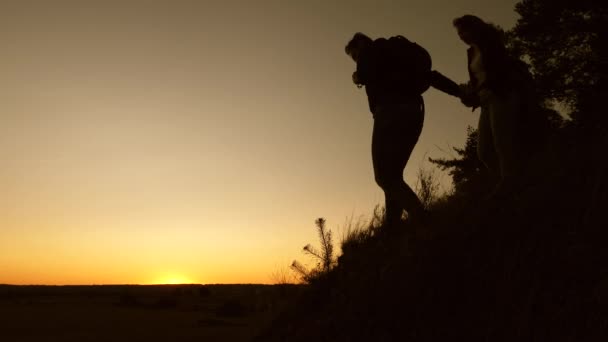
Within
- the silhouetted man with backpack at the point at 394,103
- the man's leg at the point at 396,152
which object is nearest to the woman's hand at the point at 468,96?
the silhouetted man with backpack at the point at 394,103

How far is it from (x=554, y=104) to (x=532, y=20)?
2175mm

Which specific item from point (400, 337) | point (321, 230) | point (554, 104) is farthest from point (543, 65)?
point (400, 337)

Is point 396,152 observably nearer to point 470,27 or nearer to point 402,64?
point 402,64

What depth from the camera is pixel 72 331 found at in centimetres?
913

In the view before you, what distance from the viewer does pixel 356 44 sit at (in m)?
4.30

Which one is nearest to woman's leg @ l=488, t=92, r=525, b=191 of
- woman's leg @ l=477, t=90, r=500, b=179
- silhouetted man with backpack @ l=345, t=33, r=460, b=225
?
woman's leg @ l=477, t=90, r=500, b=179

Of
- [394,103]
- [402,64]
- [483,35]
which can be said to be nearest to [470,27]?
[483,35]

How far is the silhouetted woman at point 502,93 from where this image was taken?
149 inches

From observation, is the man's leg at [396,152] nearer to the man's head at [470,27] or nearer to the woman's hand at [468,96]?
the woman's hand at [468,96]

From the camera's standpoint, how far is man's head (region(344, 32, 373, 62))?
421cm

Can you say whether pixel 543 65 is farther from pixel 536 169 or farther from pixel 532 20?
pixel 536 169

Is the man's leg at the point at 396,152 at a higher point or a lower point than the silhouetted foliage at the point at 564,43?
lower

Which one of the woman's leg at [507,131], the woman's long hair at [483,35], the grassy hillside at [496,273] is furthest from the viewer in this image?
the woman's long hair at [483,35]

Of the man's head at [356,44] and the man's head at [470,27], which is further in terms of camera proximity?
the man's head at [356,44]
